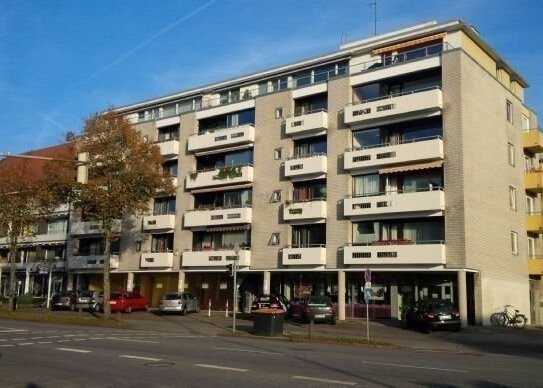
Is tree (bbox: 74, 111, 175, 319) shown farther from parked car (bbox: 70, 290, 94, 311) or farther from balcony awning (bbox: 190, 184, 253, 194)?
parked car (bbox: 70, 290, 94, 311)

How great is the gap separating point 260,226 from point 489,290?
15.8 meters

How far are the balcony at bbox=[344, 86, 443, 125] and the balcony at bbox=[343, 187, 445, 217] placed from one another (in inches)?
184

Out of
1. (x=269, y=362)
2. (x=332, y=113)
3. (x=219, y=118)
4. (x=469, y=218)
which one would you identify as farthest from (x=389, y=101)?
(x=269, y=362)

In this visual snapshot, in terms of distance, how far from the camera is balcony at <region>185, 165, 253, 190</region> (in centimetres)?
4428

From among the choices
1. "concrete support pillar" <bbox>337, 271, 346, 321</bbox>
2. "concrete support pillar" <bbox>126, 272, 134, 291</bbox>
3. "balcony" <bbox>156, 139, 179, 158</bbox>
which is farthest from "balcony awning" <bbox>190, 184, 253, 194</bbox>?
"concrete support pillar" <bbox>337, 271, 346, 321</bbox>

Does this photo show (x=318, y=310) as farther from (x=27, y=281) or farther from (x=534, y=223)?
(x=27, y=281)

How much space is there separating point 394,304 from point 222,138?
17989 millimetres

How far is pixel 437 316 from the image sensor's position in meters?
29.3

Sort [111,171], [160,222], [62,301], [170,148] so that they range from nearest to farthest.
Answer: [111,171] → [62,301] → [160,222] → [170,148]

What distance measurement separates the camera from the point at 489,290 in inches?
1382

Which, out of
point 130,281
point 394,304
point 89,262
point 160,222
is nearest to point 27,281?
point 89,262

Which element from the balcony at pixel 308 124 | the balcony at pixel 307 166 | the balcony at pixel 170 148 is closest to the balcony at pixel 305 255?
the balcony at pixel 307 166

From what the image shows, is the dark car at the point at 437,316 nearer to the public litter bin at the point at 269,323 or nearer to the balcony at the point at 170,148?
the public litter bin at the point at 269,323

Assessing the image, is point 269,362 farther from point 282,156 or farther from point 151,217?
point 151,217
